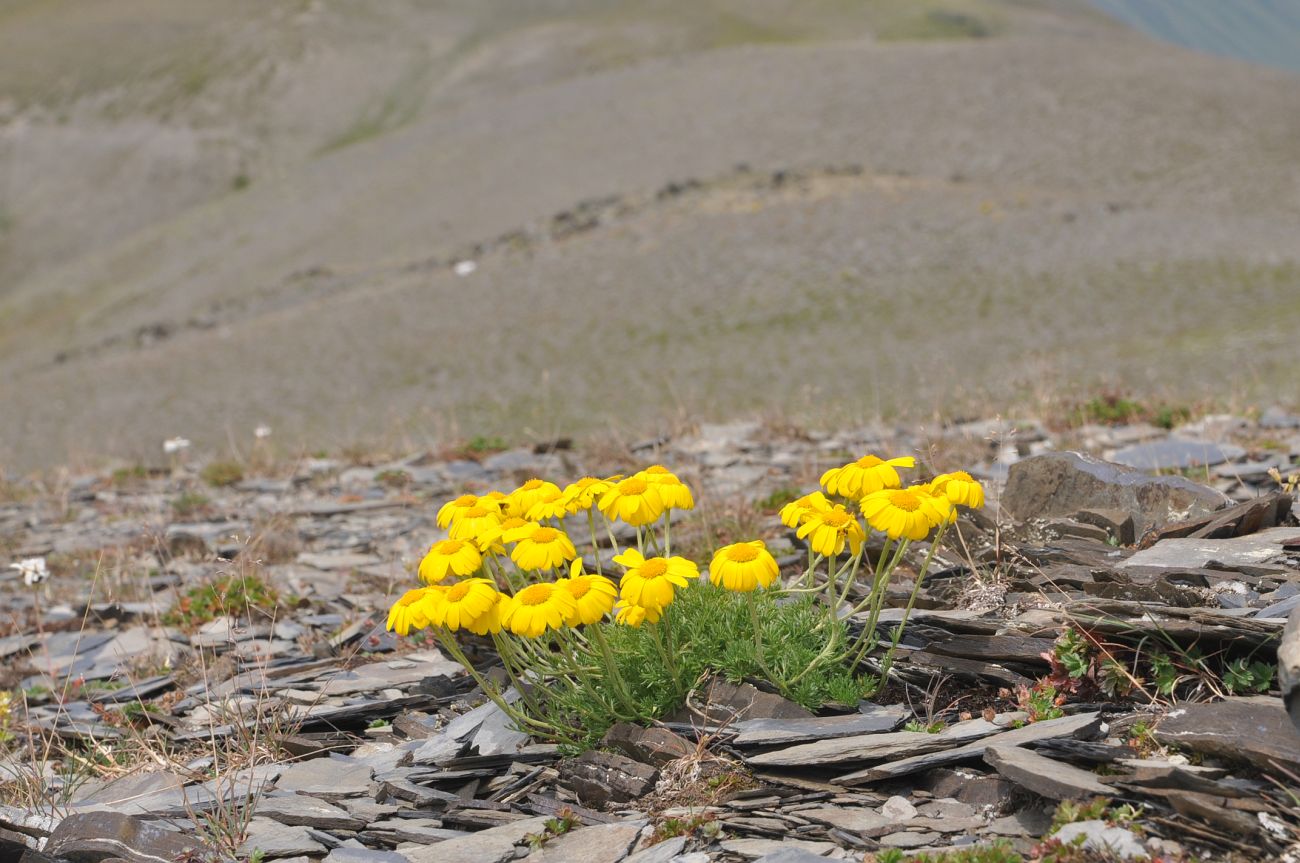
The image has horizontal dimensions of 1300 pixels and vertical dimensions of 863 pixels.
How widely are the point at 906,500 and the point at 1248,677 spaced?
1.30 meters

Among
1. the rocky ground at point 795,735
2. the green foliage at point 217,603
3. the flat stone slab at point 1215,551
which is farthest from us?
the green foliage at point 217,603

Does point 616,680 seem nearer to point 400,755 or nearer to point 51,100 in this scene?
point 400,755

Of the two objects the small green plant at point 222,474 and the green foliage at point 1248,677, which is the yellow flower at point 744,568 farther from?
the small green plant at point 222,474

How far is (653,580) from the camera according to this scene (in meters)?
3.67

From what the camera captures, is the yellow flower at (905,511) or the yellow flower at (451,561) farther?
the yellow flower at (451,561)

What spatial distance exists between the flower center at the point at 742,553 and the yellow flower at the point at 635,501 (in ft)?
1.23

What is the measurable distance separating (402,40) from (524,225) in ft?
239

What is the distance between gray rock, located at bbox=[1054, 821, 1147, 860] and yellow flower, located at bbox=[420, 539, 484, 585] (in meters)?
2.12

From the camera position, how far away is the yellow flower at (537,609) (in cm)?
353

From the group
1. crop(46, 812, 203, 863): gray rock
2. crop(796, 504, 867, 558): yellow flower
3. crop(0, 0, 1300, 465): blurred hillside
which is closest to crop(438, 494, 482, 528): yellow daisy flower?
crop(796, 504, 867, 558): yellow flower

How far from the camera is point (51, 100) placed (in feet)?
309

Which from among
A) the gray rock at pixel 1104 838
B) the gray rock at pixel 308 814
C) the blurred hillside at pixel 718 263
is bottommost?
the blurred hillside at pixel 718 263

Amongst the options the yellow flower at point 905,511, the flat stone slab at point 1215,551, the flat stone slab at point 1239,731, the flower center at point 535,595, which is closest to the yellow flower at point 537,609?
the flower center at point 535,595

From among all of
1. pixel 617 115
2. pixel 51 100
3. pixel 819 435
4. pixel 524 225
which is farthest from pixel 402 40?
pixel 819 435
